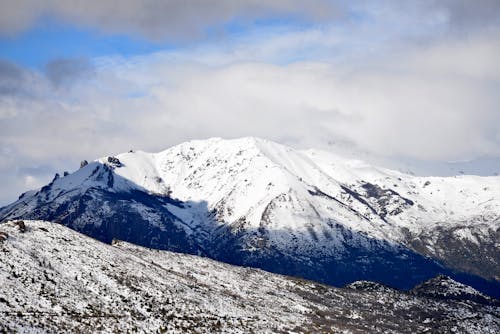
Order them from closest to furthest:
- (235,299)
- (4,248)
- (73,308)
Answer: (73,308), (4,248), (235,299)

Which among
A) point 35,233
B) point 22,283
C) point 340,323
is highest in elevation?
point 35,233

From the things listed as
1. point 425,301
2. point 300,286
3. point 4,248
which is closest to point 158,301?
point 4,248

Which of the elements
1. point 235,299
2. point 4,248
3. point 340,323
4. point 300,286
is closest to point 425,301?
point 300,286

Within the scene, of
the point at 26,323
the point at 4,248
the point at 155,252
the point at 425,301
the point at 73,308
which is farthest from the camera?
the point at 425,301

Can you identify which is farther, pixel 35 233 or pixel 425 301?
pixel 425 301

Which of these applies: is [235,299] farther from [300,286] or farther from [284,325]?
[300,286]

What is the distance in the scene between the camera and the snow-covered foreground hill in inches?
→ 2916

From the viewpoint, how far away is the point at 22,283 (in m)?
76.6

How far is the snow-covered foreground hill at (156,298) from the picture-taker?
7406cm

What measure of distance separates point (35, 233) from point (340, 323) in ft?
177

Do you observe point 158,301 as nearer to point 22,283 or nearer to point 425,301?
point 22,283

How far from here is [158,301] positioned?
86938mm

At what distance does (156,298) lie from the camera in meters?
87.8

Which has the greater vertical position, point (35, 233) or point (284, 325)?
point (35, 233)
